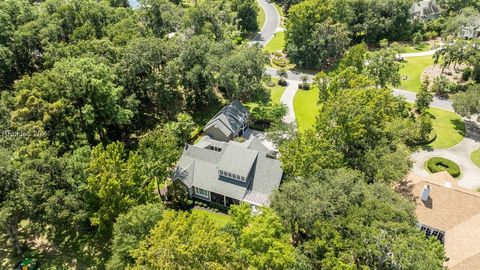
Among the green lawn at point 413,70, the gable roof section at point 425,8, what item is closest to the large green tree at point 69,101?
the green lawn at point 413,70

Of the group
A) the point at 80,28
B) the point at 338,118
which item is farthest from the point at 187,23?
the point at 338,118

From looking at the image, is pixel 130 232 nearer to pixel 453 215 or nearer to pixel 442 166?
pixel 453 215

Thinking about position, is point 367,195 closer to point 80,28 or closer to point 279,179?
point 279,179

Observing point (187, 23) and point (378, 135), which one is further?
point (187, 23)

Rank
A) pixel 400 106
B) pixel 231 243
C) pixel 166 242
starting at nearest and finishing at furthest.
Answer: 1. pixel 166 242
2. pixel 231 243
3. pixel 400 106

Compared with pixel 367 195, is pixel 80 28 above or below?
above
